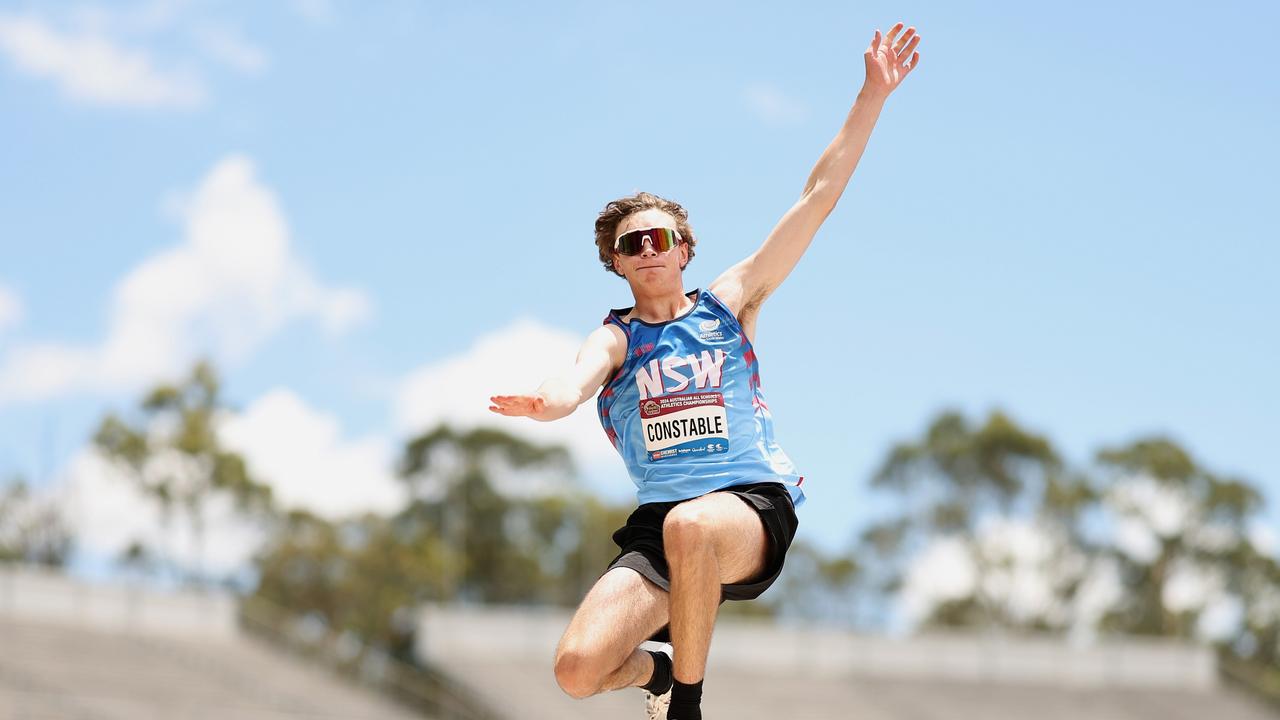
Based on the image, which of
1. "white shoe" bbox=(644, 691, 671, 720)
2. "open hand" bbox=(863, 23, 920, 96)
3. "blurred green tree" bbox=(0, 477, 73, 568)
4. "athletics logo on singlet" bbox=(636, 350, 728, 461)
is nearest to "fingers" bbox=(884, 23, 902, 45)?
"open hand" bbox=(863, 23, 920, 96)

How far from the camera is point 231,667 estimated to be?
3016 centimetres

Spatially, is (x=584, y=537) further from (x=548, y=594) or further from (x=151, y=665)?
(x=151, y=665)

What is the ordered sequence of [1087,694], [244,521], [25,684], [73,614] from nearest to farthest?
[25,684]
[73,614]
[1087,694]
[244,521]

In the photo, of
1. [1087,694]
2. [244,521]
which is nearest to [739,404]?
[1087,694]

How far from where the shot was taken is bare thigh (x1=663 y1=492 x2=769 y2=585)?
4586mm

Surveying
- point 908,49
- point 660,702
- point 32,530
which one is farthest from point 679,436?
point 32,530

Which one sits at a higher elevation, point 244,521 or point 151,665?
point 244,521

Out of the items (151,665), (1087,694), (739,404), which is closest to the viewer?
(739,404)

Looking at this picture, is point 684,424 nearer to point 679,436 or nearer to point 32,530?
point 679,436

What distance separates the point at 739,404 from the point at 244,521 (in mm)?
42534

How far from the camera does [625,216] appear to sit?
5207 mm

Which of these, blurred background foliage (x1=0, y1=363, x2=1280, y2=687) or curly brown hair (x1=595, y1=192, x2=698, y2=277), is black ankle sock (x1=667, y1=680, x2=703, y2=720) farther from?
blurred background foliage (x1=0, y1=363, x2=1280, y2=687)

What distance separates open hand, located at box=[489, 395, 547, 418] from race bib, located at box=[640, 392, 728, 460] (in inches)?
24.9

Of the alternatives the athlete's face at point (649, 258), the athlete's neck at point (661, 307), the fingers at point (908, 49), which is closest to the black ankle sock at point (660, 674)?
the athlete's neck at point (661, 307)
